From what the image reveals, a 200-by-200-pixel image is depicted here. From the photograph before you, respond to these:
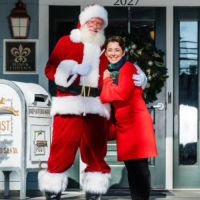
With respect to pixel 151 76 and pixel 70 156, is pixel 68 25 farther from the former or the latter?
pixel 70 156

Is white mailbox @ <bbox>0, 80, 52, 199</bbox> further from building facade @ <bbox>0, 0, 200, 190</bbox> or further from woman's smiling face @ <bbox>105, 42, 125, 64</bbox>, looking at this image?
woman's smiling face @ <bbox>105, 42, 125, 64</bbox>

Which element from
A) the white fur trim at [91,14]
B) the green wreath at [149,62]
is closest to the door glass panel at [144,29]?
the green wreath at [149,62]

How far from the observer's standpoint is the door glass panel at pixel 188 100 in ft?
23.5

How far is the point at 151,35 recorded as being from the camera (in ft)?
23.5

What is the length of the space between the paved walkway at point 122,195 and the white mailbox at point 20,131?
38 centimetres

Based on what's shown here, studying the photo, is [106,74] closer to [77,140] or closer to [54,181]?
[77,140]

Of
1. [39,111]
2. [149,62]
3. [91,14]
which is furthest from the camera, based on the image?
[149,62]

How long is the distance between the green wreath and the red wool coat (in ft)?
3.93

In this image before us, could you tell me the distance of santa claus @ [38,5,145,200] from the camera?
551 centimetres

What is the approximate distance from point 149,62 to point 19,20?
154cm

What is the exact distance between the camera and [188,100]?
7164 mm

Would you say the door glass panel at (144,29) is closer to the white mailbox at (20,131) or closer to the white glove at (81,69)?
the white mailbox at (20,131)

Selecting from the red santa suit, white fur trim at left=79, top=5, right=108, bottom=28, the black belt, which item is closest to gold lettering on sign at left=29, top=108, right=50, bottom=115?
the red santa suit

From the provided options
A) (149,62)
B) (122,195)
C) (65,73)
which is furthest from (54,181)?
(149,62)
